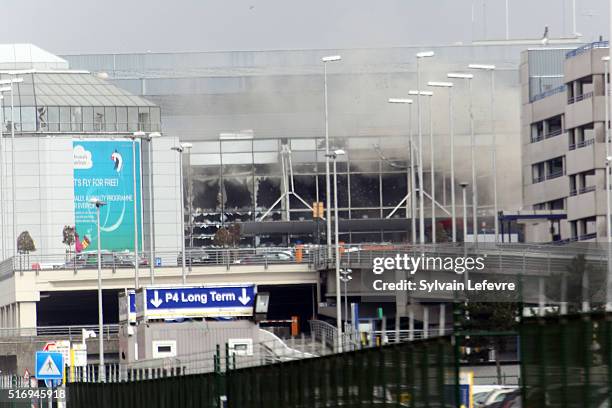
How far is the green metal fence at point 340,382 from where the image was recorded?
12.5m

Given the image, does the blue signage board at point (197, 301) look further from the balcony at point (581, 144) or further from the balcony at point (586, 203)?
the balcony at point (581, 144)

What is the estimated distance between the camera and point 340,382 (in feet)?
51.7

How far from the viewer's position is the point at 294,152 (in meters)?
172

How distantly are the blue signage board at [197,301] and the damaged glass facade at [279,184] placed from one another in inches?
4385

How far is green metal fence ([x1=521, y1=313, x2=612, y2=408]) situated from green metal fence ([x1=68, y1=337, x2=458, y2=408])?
1257mm

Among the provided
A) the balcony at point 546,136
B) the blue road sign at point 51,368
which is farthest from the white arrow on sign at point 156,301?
the balcony at point 546,136

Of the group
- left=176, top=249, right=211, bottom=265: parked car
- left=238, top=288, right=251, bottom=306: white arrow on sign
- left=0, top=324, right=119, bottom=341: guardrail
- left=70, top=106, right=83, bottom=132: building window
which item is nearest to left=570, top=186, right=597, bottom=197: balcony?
left=176, top=249, right=211, bottom=265: parked car

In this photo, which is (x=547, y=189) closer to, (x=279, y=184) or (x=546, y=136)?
(x=546, y=136)

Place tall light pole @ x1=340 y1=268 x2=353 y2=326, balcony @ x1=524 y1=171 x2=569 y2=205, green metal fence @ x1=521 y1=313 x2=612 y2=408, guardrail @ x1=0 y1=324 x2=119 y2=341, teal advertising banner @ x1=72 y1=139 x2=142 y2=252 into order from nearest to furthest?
green metal fence @ x1=521 y1=313 x2=612 y2=408 < tall light pole @ x1=340 y1=268 x2=353 y2=326 < guardrail @ x1=0 y1=324 x2=119 y2=341 < balcony @ x1=524 y1=171 x2=569 y2=205 < teal advertising banner @ x1=72 y1=139 x2=142 y2=252

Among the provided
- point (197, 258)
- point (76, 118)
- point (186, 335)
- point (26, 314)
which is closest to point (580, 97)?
point (197, 258)

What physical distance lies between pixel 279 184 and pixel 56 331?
64134mm

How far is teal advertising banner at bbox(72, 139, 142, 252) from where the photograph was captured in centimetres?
14038

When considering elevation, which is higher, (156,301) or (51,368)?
(156,301)

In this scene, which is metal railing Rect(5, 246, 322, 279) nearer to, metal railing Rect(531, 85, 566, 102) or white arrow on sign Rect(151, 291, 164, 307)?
metal railing Rect(531, 85, 566, 102)
